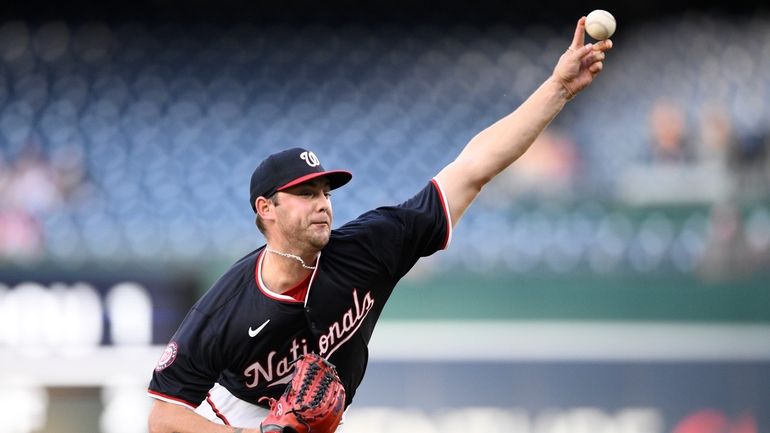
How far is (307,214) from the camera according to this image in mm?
4000

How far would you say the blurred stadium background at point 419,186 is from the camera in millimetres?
7473

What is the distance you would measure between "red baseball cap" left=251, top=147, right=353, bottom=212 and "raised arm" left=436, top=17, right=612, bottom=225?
0.49m

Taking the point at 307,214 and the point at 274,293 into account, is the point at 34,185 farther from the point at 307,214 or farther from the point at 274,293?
the point at 307,214

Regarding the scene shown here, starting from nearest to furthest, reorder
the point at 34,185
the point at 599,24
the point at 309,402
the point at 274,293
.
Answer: the point at 309,402 → the point at 599,24 → the point at 274,293 → the point at 34,185

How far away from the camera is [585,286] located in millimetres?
7551

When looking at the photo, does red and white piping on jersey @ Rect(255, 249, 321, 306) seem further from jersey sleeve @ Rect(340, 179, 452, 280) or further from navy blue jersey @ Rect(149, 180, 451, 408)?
jersey sleeve @ Rect(340, 179, 452, 280)

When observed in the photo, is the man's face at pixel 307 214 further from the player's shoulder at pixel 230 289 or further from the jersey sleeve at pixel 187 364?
the jersey sleeve at pixel 187 364

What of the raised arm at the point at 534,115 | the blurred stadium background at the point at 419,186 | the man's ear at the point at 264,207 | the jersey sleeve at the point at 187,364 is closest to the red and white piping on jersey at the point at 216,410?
the jersey sleeve at the point at 187,364

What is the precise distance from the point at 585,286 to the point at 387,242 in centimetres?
364

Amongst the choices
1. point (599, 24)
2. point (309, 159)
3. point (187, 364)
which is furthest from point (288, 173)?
point (599, 24)

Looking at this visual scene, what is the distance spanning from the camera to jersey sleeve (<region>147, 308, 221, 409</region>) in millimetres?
4055

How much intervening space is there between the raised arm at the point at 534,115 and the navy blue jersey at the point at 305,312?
183mm

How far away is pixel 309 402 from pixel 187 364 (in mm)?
546

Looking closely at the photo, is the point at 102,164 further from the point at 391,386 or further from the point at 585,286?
the point at 585,286
